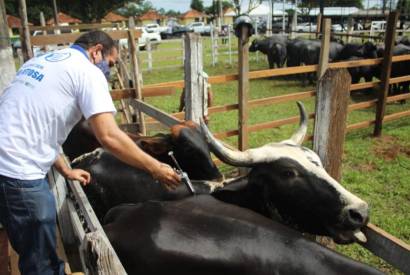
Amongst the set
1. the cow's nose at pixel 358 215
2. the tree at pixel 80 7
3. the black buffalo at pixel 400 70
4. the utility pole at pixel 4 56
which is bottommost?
the black buffalo at pixel 400 70

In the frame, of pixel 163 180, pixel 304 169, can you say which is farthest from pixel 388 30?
pixel 163 180

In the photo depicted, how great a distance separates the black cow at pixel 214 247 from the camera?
2.08 metres

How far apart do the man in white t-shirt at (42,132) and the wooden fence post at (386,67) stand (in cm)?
621

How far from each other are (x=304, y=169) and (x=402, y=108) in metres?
9.22

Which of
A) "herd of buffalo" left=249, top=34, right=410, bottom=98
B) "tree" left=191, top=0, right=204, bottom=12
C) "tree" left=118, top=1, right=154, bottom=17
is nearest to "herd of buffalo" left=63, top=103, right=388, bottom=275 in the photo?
"herd of buffalo" left=249, top=34, right=410, bottom=98

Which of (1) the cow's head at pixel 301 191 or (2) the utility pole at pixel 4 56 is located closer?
(1) the cow's head at pixel 301 191

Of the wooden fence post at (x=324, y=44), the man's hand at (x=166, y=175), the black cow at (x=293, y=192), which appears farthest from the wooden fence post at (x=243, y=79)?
the man's hand at (x=166, y=175)

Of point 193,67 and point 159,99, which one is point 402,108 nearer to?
point 159,99

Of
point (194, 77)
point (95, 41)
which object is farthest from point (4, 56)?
point (194, 77)

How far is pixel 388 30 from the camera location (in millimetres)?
7230

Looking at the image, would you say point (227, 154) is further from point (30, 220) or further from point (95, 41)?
point (30, 220)

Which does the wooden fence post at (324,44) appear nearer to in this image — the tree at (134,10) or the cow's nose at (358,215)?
the cow's nose at (358,215)

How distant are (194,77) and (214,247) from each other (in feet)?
9.11

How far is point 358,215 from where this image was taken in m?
2.40
